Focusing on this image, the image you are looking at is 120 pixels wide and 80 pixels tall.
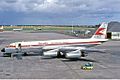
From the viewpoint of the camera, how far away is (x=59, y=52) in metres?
56.9

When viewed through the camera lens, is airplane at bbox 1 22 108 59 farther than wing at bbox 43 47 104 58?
Yes

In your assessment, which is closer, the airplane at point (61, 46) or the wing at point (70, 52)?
the wing at point (70, 52)

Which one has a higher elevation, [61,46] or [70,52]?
[61,46]

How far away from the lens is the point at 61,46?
5731 centimetres

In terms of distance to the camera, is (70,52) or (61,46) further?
(61,46)

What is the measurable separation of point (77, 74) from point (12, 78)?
28.9 ft

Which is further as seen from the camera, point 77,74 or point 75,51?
point 75,51

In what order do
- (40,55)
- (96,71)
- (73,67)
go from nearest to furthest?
(96,71) < (73,67) < (40,55)

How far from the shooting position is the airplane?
55.3m

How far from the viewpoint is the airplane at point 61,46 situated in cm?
5531

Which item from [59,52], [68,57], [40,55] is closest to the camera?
[68,57]

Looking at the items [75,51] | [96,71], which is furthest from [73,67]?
[75,51]

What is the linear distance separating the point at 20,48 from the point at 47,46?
19.3ft

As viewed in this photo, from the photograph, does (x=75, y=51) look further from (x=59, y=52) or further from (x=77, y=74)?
(x=77, y=74)
